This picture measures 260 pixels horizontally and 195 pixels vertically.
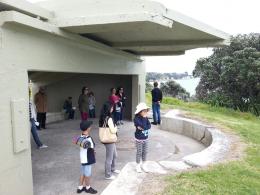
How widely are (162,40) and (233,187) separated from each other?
208 inches

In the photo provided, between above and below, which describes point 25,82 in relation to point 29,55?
below

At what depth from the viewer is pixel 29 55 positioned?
5793 mm

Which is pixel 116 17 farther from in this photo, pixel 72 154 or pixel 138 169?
pixel 72 154

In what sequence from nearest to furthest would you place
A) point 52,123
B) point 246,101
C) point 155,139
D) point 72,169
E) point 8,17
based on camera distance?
point 8,17 → point 72,169 → point 155,139 → point 52,123 → point 246,101

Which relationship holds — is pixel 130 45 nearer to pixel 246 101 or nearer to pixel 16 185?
pixel 16 185

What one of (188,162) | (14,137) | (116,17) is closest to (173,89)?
(188,162)

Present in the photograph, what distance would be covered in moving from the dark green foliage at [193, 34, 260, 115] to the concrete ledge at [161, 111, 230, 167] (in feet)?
26.4

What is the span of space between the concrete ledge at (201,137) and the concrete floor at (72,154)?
0.34 m

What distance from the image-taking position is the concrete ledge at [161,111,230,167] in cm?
702

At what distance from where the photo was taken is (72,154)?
29.2 ft

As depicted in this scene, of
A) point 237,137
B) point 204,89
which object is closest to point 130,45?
point 237,137

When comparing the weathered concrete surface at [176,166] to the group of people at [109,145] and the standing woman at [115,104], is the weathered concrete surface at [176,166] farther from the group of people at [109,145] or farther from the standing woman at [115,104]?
the standing woman at [115,104]

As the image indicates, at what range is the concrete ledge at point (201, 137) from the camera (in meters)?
7.02

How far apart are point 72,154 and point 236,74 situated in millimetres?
14265
